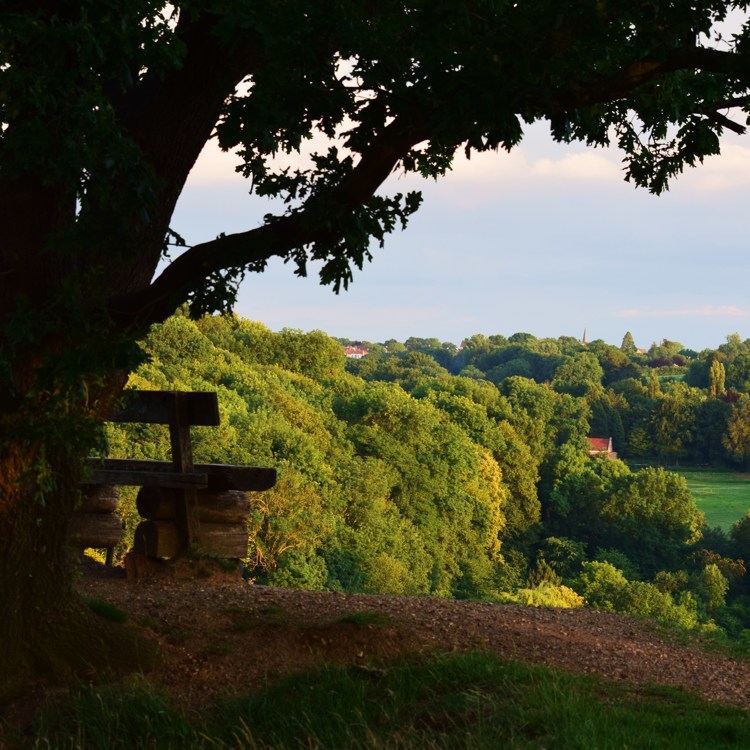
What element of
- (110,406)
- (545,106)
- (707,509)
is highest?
(545,106)

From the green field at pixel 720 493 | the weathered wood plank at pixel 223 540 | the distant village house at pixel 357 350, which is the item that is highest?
the distant village house at pixel 357 350

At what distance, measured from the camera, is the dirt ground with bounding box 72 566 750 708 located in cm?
Answer: 841

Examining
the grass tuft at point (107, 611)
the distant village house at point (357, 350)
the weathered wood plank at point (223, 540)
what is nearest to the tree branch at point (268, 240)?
the grass tuft at point (107, 611)

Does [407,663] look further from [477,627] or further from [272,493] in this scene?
[272,493]

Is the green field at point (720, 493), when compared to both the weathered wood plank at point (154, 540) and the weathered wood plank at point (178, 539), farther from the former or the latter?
the weathered wood plank at point (154, 540)

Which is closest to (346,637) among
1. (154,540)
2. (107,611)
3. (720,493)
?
(107,611)

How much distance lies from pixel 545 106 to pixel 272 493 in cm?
3212

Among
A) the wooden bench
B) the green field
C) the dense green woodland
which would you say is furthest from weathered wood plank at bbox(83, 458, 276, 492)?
the green field

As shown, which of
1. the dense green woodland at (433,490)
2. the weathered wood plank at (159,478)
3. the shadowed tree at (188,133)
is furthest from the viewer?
the dense green woodland at (433,490)

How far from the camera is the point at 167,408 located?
11531mm

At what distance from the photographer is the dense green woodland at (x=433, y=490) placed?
4053 cm

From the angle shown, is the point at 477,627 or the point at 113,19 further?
the point at 477,627

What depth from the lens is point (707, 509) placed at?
9312cm

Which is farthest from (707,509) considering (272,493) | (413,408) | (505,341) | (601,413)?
(505,341)
